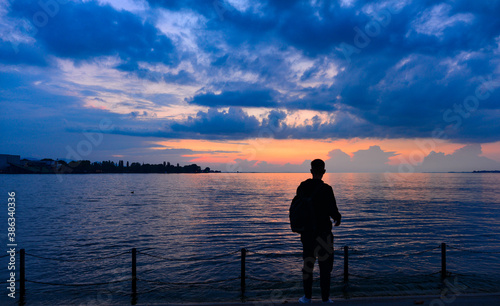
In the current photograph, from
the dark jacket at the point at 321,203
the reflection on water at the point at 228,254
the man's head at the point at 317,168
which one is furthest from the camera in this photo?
the reflection on water at the point at 228,254

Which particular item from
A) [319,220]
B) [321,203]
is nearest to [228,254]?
[319,220]

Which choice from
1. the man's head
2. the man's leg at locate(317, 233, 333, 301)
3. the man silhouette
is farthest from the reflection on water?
the man's head

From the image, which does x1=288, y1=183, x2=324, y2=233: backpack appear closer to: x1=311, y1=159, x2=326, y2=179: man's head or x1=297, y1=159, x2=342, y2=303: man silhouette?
x1=297, y1=159, x2=342, y2=303: man silhouette

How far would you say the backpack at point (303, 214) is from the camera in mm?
A: 6297

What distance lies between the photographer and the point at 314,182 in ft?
20.8

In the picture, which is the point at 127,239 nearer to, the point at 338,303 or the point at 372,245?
the point at 372,245

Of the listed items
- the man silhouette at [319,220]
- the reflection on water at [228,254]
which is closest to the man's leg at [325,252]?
the man silhouette at [319,220]

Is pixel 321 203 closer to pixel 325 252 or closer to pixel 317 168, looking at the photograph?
pixel 317 168

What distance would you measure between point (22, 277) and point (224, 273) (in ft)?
26.0

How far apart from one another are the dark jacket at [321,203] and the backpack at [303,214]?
70 millimetres

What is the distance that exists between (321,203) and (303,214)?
0.45 meters

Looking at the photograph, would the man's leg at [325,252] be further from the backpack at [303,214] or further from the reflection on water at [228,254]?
the reflection on water at [228,254]

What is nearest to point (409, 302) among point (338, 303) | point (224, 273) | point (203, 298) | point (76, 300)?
point (338, 303)

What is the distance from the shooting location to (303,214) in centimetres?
634
